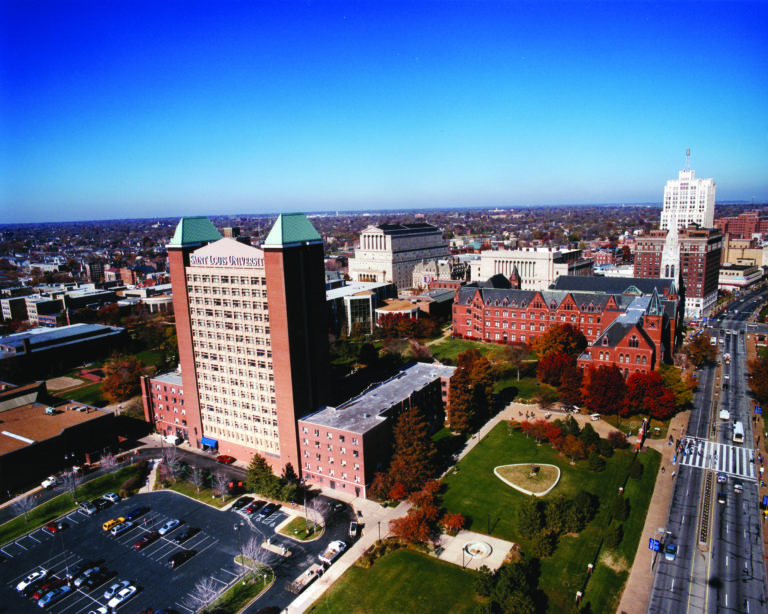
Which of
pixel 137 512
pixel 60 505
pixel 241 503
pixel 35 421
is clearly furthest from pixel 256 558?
pixel 35 421

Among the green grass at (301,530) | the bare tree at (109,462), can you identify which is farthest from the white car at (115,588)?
the bare tree at (109,462)

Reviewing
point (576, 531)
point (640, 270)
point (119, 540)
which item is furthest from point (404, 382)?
point (640, 270)

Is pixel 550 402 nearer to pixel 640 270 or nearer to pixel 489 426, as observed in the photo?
pixel 489 426

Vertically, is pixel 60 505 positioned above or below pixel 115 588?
below

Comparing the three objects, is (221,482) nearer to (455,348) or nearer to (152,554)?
(152,554)

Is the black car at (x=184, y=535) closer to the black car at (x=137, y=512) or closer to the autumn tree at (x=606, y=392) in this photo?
the black car at (x=137, y=512)

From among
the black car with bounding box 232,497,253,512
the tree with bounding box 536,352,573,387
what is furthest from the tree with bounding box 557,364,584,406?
the black car with bounding box 232,497,253,512
